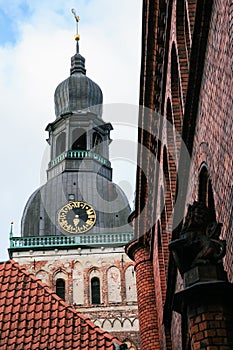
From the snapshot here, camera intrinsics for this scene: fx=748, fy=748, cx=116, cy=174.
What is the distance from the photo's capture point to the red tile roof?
11.5 meters

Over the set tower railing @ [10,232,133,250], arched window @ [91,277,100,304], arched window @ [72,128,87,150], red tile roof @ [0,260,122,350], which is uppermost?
arched window @ [72,128,87,150]

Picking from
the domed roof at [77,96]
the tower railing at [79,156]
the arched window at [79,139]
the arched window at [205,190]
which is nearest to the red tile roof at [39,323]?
the arched window at [205,190]

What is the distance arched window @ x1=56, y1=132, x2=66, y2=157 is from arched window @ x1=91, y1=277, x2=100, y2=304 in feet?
34.5

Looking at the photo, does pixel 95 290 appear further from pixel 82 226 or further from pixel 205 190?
pixel 205 190

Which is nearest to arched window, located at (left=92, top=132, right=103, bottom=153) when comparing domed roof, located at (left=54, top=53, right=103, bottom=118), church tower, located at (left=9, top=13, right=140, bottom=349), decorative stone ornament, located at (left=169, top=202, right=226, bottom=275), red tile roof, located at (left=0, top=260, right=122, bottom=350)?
church tower, located at (left=9, top=13, right=140, bottom=349)

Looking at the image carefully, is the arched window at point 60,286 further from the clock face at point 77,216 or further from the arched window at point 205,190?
the arched window at point 205,190

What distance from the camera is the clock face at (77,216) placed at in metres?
41.8

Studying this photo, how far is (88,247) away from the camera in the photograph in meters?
40.2

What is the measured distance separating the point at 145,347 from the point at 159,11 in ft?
25.3

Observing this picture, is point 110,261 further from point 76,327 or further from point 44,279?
point 76,327

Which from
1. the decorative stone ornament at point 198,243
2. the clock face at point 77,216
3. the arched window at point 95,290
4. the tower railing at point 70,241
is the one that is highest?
the clock face at point 77,216

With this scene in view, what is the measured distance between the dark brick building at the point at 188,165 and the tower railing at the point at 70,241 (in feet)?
78.7

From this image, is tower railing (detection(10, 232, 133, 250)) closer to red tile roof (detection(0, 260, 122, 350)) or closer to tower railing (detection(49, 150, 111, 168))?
tower railing (detection(49, 150, 111, 168))

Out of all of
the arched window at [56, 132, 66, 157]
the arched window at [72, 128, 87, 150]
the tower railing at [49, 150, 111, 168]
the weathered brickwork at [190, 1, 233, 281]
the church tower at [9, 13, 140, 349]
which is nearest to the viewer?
the weathered brickwork at [190, 1, 233, 281]
